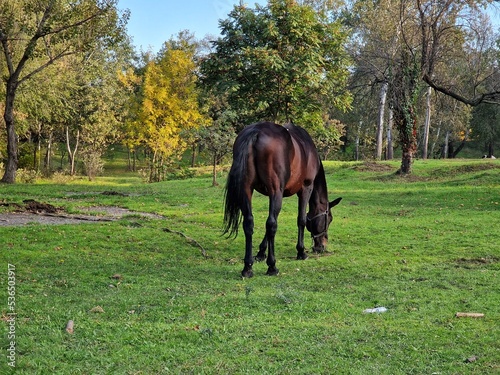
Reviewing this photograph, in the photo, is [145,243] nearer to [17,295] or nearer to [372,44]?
[17,295]

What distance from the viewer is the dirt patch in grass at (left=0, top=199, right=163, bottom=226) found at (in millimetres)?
12916

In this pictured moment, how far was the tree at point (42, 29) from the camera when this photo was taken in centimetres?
2328

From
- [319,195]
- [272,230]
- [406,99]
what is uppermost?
[406,99]

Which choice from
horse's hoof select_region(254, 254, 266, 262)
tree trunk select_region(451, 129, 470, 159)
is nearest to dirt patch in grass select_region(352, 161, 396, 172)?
horse's hoof select_region(254, 254, 266, 262)

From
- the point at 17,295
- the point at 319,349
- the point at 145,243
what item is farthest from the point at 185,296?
the point at 145,243

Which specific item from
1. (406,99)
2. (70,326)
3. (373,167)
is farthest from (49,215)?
(373,167)

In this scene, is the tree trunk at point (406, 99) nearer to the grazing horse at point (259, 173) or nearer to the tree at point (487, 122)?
the grazing horse at point (259, 173)

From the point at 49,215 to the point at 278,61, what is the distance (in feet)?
37.8

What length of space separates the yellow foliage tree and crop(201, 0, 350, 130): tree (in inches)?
638

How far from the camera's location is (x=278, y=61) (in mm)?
21625

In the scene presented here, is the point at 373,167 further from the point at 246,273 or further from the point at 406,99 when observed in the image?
the point at 246,273

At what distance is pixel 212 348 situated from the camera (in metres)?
4.89

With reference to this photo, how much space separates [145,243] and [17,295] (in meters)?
4.31

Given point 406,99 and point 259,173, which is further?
point 406,99
